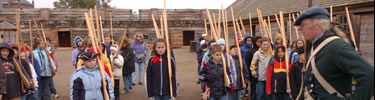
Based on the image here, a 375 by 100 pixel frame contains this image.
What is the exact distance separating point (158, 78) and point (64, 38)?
2379 cm

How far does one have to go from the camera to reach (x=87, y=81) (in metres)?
3.27


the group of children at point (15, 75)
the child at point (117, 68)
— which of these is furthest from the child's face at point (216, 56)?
the group of children at point (15, 75)

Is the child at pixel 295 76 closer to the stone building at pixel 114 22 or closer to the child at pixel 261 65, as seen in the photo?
the child at pixel 261 65

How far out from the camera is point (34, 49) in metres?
5.36

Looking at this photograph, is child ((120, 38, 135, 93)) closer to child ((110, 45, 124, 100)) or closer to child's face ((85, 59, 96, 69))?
child ((110, 45, 124, 100))

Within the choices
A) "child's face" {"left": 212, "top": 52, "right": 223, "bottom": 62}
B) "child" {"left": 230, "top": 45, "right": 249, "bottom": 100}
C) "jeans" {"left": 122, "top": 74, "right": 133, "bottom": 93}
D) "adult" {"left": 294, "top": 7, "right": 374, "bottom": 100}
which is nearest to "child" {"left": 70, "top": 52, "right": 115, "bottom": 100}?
"child's face" {"left": 212, "top": 52, "right": 223, "bottom": 62}

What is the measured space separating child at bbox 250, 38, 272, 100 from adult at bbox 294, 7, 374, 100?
2588 millimetres

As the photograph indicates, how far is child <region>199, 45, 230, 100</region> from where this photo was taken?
3934 mm

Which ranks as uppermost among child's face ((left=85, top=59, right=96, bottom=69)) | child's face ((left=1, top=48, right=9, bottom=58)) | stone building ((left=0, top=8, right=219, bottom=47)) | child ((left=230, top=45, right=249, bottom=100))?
stone building ((left=0, top=8, right=219, bottom=47))

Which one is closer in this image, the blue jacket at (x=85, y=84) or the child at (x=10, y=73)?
the blue jacket at (x=85, y=84)

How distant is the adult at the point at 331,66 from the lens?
1.73 meters

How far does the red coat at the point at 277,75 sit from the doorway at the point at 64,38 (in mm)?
24184

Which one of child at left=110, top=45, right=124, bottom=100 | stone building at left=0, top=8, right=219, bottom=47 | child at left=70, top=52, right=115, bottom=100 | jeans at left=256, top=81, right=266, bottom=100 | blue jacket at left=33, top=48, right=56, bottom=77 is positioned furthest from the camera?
stone building at left=0, top=8, right=219, bottom=47

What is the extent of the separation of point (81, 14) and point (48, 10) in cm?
268
